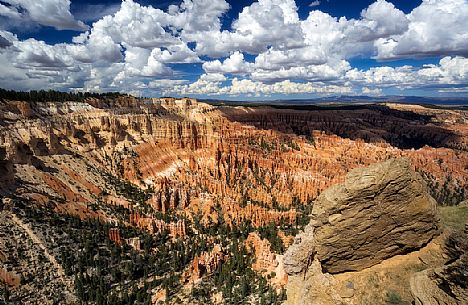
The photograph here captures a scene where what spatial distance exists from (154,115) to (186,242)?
165 feet

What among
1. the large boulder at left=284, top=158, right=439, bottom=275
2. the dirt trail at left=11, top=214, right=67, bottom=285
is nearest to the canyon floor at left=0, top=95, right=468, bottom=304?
the large boulder at left=284, top=158, right=439, bottom=275

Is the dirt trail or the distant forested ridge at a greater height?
the distant forested ridge

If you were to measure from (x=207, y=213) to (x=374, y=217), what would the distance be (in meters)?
59.4

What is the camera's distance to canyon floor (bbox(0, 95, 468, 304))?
14000 mm

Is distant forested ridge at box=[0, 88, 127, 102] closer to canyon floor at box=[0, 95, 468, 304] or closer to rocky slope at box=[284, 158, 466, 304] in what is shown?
canyon floor at box=[0, 95, 468, 304]

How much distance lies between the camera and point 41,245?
46.3 metres

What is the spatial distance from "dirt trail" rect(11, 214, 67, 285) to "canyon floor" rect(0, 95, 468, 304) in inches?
7.7

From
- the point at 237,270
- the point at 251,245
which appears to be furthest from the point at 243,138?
the point at 237,270

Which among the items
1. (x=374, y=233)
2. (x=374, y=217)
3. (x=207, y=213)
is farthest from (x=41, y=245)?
(x=374, y=217)

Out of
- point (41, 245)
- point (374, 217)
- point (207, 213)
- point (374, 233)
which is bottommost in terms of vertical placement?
point (207, 213)

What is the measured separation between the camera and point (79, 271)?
45.3 metres

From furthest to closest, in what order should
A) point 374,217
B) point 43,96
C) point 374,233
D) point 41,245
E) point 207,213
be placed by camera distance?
point 43,96
point 207,213
point 41,245
point 374,233
point 374,217

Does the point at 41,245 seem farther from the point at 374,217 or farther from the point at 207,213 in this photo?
the point at 374,217

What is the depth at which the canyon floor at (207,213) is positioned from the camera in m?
14.0
